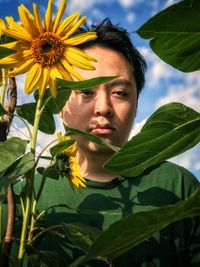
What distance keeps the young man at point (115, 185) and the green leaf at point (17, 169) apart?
17.8 inches

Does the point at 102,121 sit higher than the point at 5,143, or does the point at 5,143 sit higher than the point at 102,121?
the point at 102,121

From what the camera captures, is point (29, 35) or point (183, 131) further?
point (29, 35)

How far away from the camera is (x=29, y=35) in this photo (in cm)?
64

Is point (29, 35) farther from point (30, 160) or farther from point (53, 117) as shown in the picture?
point (30, 160)

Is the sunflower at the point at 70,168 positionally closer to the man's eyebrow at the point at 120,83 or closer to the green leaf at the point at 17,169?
the green leaf at the point at 17,169

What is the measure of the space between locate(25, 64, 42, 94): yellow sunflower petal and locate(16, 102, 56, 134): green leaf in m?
0.03

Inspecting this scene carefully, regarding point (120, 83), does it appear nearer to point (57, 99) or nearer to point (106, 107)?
point (106, 107)

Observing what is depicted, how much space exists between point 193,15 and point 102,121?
0.76 meters

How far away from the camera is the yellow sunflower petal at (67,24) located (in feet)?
2.13

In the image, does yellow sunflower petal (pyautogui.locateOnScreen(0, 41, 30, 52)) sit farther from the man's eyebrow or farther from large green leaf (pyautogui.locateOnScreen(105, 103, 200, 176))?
the man's eyebrow

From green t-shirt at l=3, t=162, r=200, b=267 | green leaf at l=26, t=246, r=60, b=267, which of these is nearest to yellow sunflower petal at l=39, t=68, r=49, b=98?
green leaf at l=26, t=246, r=60, b=267

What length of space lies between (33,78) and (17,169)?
21cm

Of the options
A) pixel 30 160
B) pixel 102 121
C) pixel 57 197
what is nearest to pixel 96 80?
pixel 30 160

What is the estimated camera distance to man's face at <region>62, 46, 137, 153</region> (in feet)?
3.61
